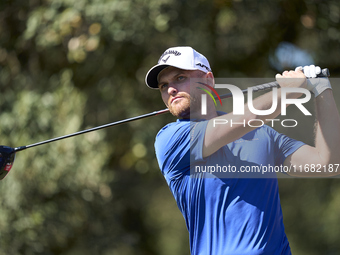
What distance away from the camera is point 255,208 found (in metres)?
2.35

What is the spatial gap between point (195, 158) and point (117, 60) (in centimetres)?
409

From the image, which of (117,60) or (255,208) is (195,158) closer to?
(255,208)

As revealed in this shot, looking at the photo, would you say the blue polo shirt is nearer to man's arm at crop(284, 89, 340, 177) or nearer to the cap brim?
man's arm at crop(284, 89, 340, 177)

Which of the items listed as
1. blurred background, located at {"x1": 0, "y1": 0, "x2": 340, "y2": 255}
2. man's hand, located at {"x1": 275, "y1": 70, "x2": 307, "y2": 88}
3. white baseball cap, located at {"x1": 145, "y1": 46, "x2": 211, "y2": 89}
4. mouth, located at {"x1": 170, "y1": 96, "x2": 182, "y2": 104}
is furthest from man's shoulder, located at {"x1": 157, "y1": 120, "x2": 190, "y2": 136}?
blurred background, located at {"x1": 0, "y1": 0, "x2": 340, "y2": 255}

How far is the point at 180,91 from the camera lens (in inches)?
100

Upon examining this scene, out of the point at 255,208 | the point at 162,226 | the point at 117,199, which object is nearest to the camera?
the point at 255,208

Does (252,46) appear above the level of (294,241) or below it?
above

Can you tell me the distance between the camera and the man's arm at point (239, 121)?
2.28 metres

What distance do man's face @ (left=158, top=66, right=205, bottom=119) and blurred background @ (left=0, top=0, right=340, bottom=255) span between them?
3453 mm

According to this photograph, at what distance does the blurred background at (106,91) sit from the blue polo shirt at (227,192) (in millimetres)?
3658

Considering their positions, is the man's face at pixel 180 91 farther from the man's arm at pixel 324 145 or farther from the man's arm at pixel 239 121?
the man's arm at pixel 324 145

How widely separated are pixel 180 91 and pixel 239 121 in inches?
15.2

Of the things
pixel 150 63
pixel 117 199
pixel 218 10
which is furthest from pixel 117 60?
pixel 117 199

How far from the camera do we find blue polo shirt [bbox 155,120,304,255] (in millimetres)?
2338
